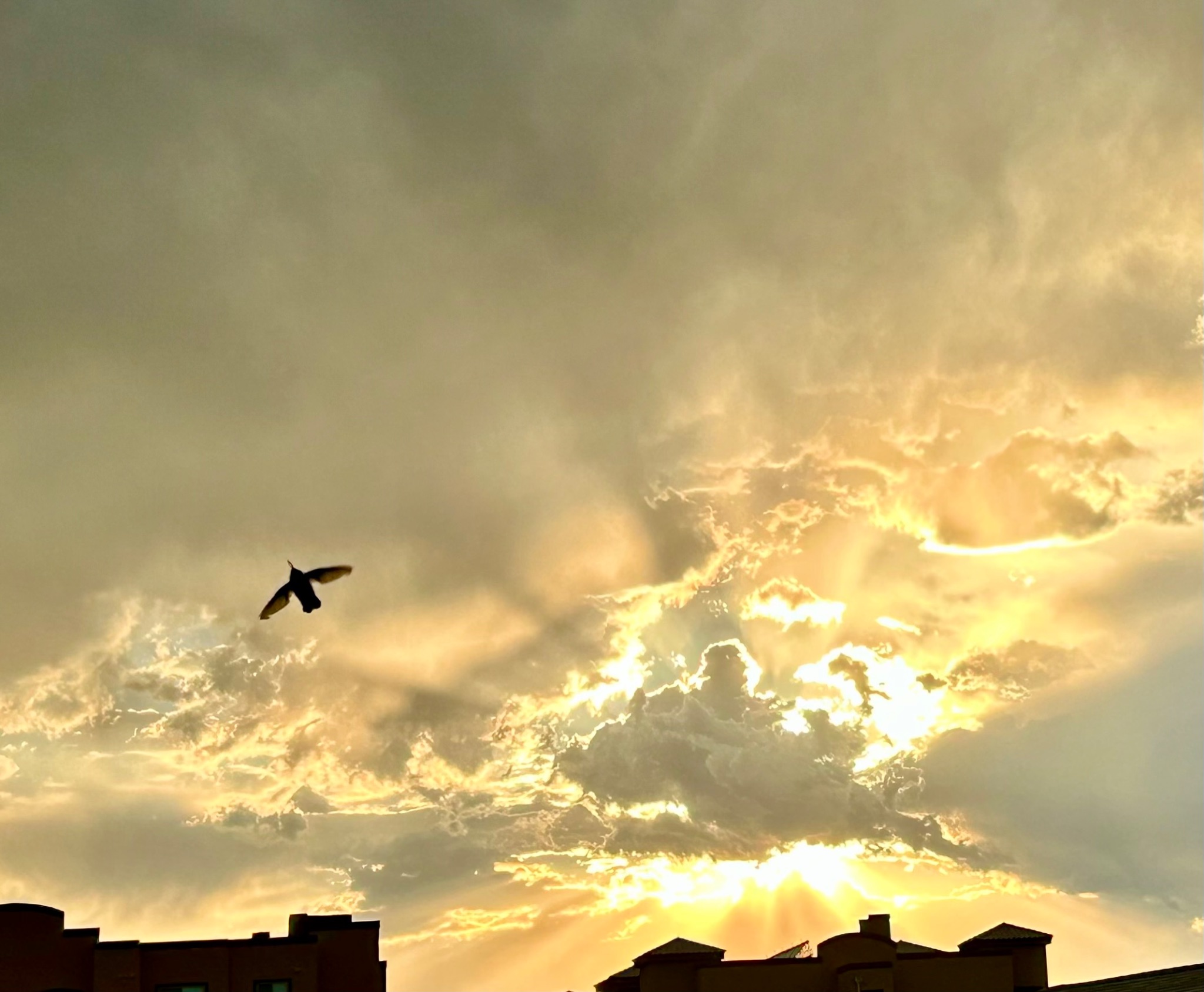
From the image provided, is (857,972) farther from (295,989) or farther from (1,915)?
(1,915)

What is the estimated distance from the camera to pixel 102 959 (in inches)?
2056

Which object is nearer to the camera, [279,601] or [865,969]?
[279,601]

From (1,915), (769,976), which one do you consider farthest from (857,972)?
(1,915)

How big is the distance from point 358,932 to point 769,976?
16543 mm

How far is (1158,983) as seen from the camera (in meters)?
53.8

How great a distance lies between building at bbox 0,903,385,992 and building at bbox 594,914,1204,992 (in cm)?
1202

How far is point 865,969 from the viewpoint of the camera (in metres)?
56.1

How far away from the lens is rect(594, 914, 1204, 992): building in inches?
2242

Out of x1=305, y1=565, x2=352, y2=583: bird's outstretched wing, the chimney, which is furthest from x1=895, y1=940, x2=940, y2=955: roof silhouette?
x1=305, y1=565, x2=352, y2=583: bird's outstretched wing

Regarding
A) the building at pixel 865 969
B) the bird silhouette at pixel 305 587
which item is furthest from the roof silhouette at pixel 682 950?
the bird silhouette at pixel 305 587

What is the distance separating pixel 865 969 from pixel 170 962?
26243 mm

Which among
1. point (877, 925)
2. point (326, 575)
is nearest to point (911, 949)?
point (877, 925)

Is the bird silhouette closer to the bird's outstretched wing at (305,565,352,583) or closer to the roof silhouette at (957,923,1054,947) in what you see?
the bird's outstretched wing at (305,565,352,583)

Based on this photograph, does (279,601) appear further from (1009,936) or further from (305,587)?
(1009,936)
